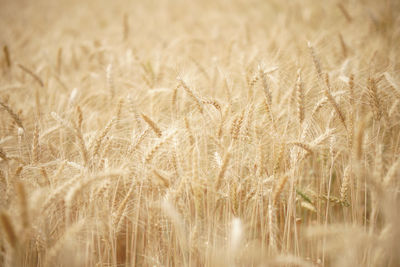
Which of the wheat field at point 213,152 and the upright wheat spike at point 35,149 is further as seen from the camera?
the upright wheat spike at point 35,149

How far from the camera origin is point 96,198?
1.19 metres

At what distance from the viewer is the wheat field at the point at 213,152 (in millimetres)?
1059

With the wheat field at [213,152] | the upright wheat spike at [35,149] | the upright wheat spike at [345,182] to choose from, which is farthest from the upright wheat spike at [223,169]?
the upright wheat spike at [35,149]

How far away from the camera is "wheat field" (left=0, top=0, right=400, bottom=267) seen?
106cm

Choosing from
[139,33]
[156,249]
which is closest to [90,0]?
[139,33]

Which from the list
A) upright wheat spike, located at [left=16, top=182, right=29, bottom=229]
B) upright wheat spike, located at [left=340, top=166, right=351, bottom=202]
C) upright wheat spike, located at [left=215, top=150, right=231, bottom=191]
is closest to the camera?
upright wheat spike, located at [left=16, top=182, right=29, bottom=229]

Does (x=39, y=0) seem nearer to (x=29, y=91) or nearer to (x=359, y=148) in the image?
(x=29, y=91)

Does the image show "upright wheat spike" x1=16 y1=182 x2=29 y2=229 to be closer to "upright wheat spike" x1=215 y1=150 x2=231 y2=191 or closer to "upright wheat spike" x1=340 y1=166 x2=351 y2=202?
"upright wheat spike" x1=215 y1=150 x2=231 y2=191

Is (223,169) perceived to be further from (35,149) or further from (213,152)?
(35,149)

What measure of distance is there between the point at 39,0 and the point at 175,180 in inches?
505

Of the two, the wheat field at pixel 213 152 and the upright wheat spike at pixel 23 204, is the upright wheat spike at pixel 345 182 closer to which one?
the wheat field at pixel 213 152

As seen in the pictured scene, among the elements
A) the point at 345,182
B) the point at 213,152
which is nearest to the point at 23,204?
the point at 213,152

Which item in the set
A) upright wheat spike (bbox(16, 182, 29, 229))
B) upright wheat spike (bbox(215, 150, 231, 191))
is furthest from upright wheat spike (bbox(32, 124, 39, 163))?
upright wheat spike (bbox(215, 150, 231, 191))

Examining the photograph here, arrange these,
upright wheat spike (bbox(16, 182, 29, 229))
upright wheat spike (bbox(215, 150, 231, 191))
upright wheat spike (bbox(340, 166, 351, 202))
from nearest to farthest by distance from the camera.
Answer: upright wheat spike (bbox(16, 182, 29, 229)), upright wheat spike (bbox(215, 150, 231, 191)), upright wheat spike (bbox(340, 166, 351, 202))
